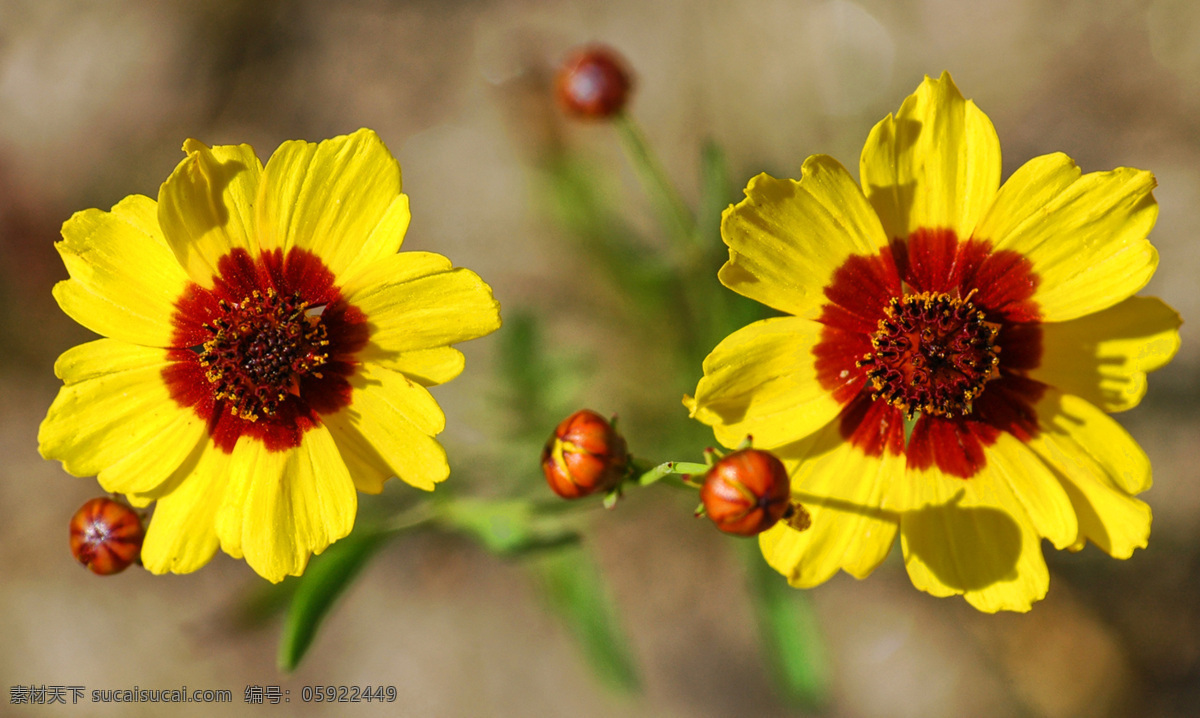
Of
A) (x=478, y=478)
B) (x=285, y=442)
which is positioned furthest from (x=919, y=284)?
(x=478, y=478)

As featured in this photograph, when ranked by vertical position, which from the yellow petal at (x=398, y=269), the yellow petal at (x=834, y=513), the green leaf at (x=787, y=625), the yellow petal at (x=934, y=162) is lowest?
the green leaf at (x=787, y=625)

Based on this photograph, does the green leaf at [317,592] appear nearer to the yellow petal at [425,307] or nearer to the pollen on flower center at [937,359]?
the yellow petal at [425,307]

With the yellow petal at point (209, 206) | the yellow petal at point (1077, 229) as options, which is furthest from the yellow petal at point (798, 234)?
the yellow petal at point (209, 206)

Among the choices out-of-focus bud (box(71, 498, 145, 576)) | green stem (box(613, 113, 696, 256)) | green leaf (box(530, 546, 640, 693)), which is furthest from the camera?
green leaf (box(530, 546, 640, 693))

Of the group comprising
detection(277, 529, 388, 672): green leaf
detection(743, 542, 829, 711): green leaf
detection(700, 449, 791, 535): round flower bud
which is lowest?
detection(743, 542, 829, 711): green leaf

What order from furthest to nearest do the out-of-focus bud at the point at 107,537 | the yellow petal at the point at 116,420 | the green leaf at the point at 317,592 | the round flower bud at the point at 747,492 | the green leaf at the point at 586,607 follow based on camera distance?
the green leaf at the point at 586,607 < the green leaf at the point at 317,592 < the out-of-focus bud at the point at 107,537 < the yellow petal at the point at 116,420 < the round flower bud at the point at 747,492

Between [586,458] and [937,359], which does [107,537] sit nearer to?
[586,458]

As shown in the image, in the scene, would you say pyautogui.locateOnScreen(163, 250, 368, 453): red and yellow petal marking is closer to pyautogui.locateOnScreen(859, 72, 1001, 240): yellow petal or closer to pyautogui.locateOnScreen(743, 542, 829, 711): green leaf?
pyautogui.locateOnScreen(859, 72, 1001, 240): yellow petal

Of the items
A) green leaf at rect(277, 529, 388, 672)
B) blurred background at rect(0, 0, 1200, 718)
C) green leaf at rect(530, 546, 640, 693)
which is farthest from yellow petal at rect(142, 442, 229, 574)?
blurred background at rect(0, 0, 1200, 718)
